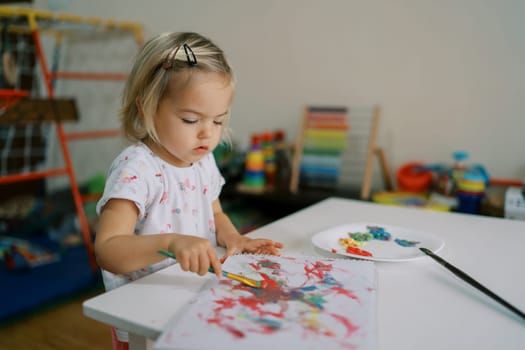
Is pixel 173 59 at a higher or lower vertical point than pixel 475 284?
higher

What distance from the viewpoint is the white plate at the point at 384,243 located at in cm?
78

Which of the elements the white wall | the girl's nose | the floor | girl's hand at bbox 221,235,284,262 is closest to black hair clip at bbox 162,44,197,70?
the girl's nose

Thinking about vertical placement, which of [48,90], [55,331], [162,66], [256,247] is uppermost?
[162,66]

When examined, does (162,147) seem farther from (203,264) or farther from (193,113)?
(203,264)

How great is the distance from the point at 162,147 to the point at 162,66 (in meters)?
0.17

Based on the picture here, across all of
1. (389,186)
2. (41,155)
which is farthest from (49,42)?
(389,186)

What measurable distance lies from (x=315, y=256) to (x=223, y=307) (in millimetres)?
266

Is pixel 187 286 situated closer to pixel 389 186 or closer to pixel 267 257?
pixel 267 257

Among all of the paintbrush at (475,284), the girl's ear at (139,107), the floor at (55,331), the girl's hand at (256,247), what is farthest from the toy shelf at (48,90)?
the paintbrush at (475,284)

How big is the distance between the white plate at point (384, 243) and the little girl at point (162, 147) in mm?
105

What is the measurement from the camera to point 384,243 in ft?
2.78

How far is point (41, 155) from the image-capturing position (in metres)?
3.23

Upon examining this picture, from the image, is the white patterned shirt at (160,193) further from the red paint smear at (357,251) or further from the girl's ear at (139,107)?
the red paint smear at (357,251)

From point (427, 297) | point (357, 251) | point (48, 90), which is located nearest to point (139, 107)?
point (357, 251)
